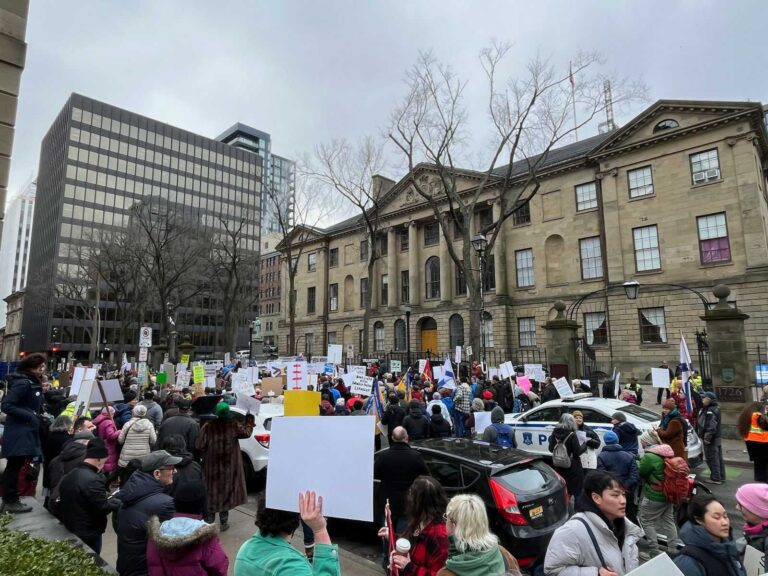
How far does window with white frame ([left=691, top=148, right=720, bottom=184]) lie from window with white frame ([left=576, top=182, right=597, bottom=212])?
6079mm

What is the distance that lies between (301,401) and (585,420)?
6.49 meters

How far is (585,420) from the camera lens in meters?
10.3

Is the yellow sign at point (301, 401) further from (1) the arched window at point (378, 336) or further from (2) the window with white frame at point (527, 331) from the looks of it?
(1) the arched window at point (378, 336)

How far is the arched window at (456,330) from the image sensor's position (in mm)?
38969

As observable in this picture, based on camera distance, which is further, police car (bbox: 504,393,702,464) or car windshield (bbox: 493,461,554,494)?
police car (bbox: 504,393,702,464)

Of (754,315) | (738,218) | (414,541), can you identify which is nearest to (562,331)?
(754,315)

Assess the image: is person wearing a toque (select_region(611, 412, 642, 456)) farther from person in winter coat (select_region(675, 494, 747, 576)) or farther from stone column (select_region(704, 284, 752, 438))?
stone column (select_region(704, 284, 752, 438))

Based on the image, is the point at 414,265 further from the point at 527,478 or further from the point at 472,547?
the point at 472,547

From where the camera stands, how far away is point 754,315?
24.9 metres

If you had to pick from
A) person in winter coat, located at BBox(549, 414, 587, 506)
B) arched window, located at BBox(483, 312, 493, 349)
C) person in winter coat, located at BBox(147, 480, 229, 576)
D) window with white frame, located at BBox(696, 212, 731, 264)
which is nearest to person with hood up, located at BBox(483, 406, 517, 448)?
person in winter coat, located at BBox(549, 414, 587, 506)

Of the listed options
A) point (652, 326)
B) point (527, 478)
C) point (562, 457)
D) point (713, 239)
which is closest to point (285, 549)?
point (527, 478)

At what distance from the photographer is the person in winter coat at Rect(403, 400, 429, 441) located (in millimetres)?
9039

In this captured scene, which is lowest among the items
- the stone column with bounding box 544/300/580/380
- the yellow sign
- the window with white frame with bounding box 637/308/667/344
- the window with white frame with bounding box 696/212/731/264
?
the yellow sign

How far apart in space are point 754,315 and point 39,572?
102 feet
